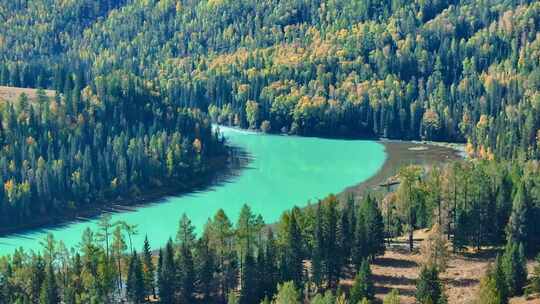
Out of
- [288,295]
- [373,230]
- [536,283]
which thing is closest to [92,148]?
[373,230]

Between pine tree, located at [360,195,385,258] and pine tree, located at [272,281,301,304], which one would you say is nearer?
pine tree, located at [272,281,301,304]

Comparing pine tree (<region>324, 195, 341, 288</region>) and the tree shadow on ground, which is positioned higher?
pine tree (<region>324, 195, 341, 288</region>)

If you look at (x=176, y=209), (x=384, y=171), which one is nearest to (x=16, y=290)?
(x=176, y=209)

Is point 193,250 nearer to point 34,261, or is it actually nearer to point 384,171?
point 34,261

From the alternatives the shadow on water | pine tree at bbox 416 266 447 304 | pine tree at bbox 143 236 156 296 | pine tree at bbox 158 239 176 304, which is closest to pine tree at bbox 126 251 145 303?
pine tree at bbox 143 236 156 296

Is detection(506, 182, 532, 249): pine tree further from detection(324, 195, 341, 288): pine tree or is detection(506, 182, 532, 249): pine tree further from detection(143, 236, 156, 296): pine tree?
detection(143, 236, 156, 296): pine tree

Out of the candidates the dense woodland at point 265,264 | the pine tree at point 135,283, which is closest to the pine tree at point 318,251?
the dense woodland at point 265,264

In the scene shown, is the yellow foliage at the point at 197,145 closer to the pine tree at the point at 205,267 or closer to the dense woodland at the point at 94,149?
the dense woodland at the point at 94,149
